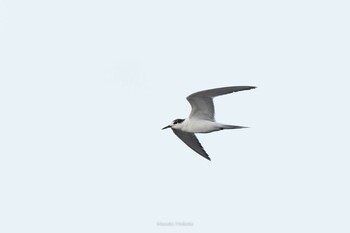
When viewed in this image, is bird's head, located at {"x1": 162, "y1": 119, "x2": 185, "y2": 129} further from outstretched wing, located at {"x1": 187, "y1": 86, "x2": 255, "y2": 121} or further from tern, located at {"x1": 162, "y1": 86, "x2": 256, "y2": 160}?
outstretched wing, located at {"x1": 187, "y1": 86, "x2": 255, "y2": 121}

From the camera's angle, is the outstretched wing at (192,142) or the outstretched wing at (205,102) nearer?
the outstretched wing at (205,102)

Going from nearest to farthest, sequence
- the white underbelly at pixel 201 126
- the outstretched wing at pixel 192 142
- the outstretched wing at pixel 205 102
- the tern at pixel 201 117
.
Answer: the outstretched wing at pixel 205 102, the tern at pixel 201 117, the white underbelly at pixel 201 126, the outstretched wing at pixel 192 142

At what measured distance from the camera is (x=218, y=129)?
66.5 ft

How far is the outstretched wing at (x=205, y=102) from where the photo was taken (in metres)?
19.3

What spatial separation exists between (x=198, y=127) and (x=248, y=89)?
2.38 m

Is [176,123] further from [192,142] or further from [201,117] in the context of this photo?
[192,142]

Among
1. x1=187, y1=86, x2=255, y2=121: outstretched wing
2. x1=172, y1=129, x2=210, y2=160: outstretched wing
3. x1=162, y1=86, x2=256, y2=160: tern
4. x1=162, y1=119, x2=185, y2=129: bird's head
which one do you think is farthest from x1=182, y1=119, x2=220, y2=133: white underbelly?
x1=172, y1=129, x2=210, y2=160: outstretched wing

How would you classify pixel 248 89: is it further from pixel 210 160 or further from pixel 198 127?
→ pixel 210 160

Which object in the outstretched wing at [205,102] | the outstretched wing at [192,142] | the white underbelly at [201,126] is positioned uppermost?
the outstretched wing at [205,102]

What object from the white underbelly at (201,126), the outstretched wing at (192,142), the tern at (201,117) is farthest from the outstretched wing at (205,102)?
the outstretched wing at (192,142)

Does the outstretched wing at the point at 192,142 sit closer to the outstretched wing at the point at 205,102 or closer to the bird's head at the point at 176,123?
the bird's head at the point at 176,123

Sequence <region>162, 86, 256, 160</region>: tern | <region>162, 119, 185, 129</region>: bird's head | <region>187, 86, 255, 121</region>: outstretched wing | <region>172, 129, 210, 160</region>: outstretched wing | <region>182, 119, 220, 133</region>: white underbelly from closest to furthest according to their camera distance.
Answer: <region>187, 86, 255, 121</region>: outstretched wing → <region>162, 86, 256, 160</region>: tern → <region>182, 119, 220, 133</region>: white underbelly → <region>162, 119, 185, 129</region>: bird's head → <region>172, 129, 210, 160</region>: outstretched wing

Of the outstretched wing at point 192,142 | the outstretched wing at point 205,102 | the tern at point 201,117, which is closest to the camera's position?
the outstretched wing at point 205,102

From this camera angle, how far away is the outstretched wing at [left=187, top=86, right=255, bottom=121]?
19.3 m
